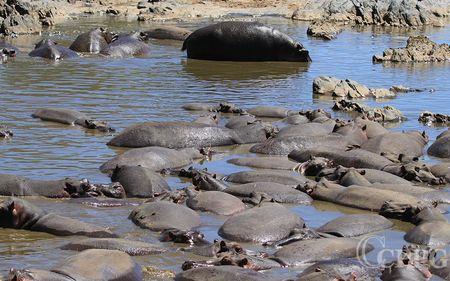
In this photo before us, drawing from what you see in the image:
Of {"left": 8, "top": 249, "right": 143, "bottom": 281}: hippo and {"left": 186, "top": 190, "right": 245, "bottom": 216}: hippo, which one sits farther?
{"left": 186, "top": 190, "right": 245, "bottom": 216}: hippo

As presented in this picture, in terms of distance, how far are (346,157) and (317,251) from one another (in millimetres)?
3774

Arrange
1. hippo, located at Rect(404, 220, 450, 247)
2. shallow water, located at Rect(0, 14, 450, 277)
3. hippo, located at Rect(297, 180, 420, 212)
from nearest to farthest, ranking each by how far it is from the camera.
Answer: hippo, located at Rect(404, 220, 450, 247), shallow water, located at Rect(0, 14, 450, 277), hippo, located at Rect(297, 180, 420, 212)

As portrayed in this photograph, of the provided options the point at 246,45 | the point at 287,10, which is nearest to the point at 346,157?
the point at 246,45

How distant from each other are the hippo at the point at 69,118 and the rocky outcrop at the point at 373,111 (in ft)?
13.0

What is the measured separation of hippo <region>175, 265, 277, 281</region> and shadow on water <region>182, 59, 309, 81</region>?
11518mm

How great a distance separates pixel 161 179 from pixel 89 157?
181 cm

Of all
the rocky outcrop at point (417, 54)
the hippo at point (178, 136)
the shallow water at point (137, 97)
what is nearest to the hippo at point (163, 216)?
the shallow water at point (137, 97)

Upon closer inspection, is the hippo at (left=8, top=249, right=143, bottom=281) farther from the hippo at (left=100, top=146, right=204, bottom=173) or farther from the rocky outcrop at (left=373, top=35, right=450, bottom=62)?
the rocky outcrop at (left=373, top=35, right=450, bottom=62)

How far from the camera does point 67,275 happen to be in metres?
6.46

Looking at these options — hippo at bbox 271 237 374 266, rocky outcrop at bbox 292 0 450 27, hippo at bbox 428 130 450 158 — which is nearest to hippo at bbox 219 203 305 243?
hippo at bbox 271 237 374 266

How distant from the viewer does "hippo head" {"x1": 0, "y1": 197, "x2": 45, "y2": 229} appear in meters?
8.23

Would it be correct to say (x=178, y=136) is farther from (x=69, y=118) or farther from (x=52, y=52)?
(x=52, y=52)

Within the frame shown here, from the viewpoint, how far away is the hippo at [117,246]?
7445 millimetres

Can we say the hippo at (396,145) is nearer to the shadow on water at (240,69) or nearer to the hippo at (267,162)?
the hippo at (267,162)
